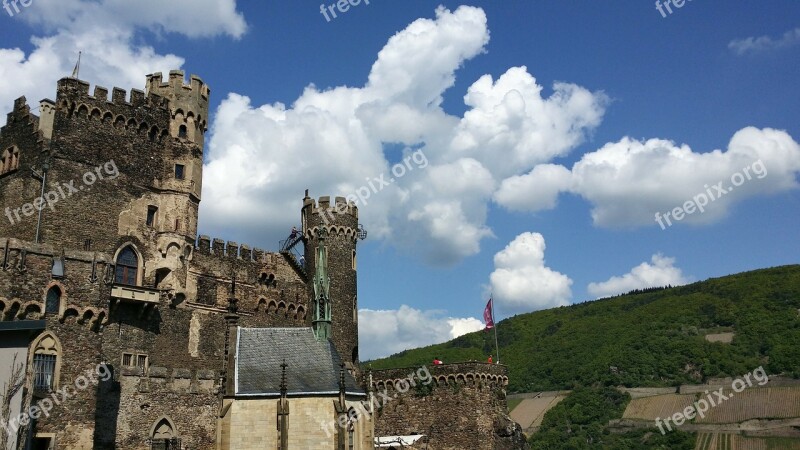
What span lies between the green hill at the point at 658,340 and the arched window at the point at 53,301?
8655 cm

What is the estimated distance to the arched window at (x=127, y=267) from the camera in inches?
1499

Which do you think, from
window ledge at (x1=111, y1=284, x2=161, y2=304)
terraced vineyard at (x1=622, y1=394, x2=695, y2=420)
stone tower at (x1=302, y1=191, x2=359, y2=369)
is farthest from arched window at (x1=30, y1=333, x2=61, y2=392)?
terraced vineyard at (x1=622, y1=394, x2=695, y2=420)

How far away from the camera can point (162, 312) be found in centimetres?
3909

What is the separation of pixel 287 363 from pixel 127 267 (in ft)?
42.7

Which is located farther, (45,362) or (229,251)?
(229,251)

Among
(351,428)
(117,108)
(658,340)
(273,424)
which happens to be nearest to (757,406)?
(658,340)

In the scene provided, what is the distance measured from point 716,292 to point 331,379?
124454 mm

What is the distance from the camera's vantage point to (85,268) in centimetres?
→ 2681

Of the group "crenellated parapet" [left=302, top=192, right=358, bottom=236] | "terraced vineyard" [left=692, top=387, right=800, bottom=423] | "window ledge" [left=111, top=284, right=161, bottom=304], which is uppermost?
"crenellated parapet" [left=302, top=192, right=358, bottom=236]

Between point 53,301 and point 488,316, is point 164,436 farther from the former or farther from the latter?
point 488,316

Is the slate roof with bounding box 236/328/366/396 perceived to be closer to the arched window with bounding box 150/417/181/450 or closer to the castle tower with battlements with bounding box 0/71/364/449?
the castle tower with battlements with bounding box 0/71/364/449

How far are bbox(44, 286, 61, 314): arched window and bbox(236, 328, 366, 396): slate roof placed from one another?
7.87m

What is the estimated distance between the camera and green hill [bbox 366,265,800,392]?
111500 mm

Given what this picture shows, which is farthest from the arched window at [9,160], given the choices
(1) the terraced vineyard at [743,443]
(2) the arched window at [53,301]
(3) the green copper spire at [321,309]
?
(1) the terraced vineyard at [743,443]
